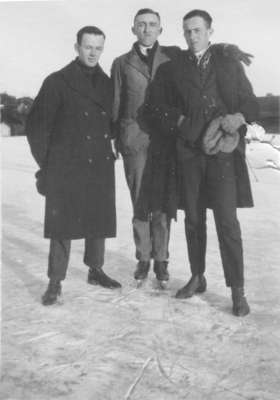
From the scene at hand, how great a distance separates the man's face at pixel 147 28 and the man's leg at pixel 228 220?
0.99m

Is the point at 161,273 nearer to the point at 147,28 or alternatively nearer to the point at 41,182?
the point at 41,182

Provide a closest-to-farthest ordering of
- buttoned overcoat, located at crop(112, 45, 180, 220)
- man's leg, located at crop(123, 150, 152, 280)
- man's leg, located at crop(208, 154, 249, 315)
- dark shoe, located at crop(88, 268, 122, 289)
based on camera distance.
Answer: man's leg, located at crop(208, 154, 249, 315), buttoned overcoat, located at crop(112, 45, 180, 220), man's leg, located at crop(123, 150, 152, 280), dark shoe, located at crop(88, 268, 122, 289)

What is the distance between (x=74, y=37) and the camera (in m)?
3.69

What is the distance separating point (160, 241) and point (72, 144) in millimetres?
914

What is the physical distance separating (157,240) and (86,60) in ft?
4.27

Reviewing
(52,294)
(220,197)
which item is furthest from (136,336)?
(220,197)

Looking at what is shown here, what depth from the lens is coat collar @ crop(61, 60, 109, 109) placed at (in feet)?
11.8

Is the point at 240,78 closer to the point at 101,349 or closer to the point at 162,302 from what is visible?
the point at 162,302

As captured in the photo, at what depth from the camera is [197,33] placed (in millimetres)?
3264

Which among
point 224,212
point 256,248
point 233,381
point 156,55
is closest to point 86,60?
point 156,55

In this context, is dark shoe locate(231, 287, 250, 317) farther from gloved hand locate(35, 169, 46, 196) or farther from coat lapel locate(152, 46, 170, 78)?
coat lapel locate(152, 46, 170, 78)

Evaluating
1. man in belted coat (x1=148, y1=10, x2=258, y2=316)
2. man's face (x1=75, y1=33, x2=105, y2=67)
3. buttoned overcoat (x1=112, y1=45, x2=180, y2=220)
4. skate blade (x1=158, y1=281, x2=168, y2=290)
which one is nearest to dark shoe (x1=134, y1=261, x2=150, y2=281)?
skate blade (x1=158, y1=281, x2=168, y2=290)

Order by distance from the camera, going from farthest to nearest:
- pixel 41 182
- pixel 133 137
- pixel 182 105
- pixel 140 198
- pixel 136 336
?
1. pixel 140 198
2. pixel 133 137
3. pixel 41 182
4. pixel 182 105
5. pixel 136 336

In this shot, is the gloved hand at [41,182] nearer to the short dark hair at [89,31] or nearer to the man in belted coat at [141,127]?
the man in belted coat at [141,127]
